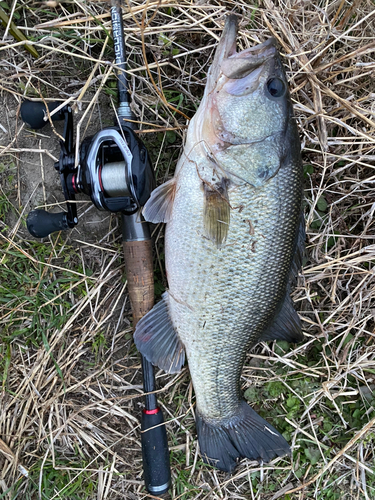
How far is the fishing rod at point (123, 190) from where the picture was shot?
166 cm

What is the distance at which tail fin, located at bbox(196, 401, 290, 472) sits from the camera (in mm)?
1982

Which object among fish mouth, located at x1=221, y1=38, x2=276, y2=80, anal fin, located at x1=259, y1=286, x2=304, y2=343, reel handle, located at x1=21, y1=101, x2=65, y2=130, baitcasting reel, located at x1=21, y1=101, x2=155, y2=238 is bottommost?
anal fin, located at x1=259, y1=286, x2=304, y2=343

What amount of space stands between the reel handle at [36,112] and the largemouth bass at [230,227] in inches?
29.7

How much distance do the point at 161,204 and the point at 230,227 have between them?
15.3 inches

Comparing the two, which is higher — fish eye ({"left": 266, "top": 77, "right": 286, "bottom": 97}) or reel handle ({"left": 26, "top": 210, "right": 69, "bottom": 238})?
fish eye ({"left": 266, "top": 77, "right": 286, "bottom": 97})

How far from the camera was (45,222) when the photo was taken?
1805 mm

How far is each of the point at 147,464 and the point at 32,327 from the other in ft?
3.48

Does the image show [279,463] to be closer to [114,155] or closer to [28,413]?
[28,413]

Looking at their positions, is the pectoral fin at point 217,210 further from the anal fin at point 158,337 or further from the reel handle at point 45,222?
the reel handle at point 45,222

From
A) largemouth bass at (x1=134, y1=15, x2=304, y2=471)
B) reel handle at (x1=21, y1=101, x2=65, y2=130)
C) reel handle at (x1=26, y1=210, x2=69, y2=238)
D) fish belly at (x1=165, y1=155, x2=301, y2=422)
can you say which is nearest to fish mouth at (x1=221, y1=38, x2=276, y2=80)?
largemouth bass at (x1=134, y1=15, x2=304, y2=471)

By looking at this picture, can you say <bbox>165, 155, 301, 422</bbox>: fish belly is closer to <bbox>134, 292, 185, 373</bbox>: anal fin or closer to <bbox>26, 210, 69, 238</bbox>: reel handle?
<bbox>134, 292, 185, 373</bbox>: anal fin

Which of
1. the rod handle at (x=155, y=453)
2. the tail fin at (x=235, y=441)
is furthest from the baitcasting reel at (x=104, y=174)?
the tail fin at (x=235, y=441)

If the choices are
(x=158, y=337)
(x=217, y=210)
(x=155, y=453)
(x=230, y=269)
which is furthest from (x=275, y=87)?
(x=155, y=453)

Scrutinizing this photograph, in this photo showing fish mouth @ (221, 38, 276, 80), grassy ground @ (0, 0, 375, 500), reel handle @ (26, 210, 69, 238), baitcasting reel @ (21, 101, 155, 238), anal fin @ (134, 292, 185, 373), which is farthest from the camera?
grassy ground @ (0, 0, 375, 500)
